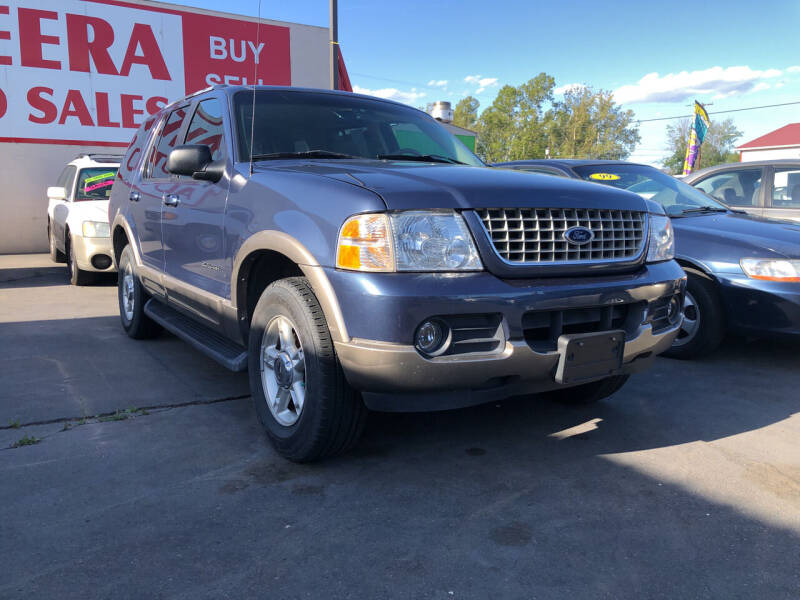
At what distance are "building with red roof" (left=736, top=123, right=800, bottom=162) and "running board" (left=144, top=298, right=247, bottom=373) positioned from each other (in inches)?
2354

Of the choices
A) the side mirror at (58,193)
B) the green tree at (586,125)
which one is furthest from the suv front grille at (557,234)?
the green tree at (586,125)

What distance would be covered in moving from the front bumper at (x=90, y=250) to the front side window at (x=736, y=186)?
7127 millimetres

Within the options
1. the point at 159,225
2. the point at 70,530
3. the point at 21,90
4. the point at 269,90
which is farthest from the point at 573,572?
the point at 21,90

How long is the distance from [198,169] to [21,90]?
451 inches

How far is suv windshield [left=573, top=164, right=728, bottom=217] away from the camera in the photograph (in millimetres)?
5539

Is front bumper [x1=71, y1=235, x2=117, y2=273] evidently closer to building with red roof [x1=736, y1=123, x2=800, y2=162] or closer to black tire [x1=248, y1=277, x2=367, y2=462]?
black tire [x1=248, y1=277, x2=367, y2=462]

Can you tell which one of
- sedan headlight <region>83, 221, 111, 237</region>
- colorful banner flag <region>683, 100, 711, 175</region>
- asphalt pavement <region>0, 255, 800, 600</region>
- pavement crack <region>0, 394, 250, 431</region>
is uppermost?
colorful banner flag <region>683, 100, 711, 175</region>

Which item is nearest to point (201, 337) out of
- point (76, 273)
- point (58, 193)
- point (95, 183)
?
point (76, 273)

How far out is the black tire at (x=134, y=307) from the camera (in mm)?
5109

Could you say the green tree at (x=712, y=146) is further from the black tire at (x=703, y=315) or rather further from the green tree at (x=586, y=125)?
the black tire at (x=703, y=315)

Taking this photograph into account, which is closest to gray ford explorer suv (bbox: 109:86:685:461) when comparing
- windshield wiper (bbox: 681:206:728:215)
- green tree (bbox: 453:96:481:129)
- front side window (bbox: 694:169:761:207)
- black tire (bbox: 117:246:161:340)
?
black tire (bbox: 117:246:161:340)

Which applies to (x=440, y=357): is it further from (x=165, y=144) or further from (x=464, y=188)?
(x=165, y=144)

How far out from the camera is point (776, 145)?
181 feet

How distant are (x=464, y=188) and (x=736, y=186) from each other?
19.2 feet
